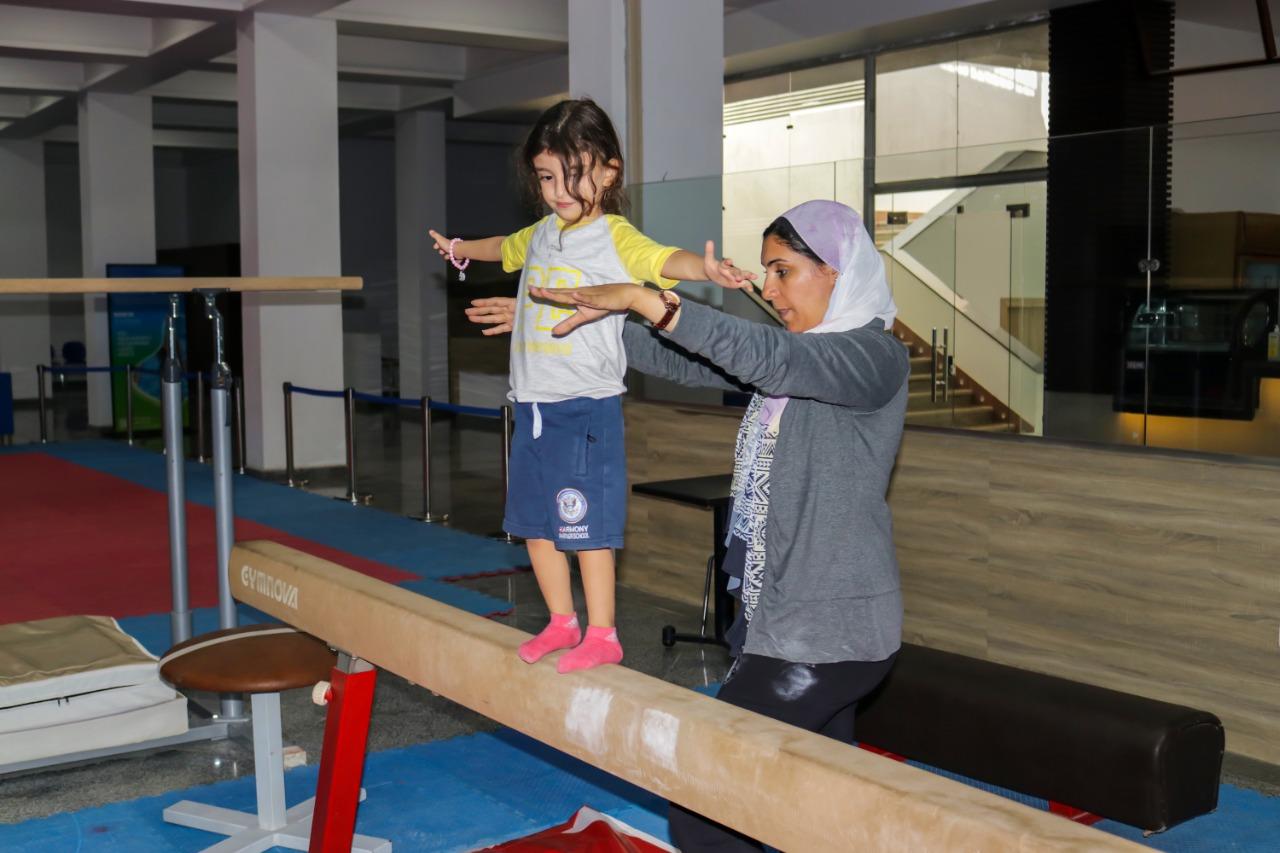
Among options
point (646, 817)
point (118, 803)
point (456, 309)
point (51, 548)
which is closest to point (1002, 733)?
point (646, 817)

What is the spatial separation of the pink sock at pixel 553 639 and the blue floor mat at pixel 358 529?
4.31 meters

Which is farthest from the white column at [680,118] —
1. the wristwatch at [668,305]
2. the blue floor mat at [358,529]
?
the wristwatch at [668,305]

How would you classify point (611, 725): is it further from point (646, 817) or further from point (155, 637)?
point (155, 637)

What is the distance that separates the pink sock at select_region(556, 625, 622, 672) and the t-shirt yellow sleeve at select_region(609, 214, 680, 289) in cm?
65

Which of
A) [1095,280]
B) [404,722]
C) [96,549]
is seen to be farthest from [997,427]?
[96,549]

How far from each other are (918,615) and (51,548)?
16.7ft

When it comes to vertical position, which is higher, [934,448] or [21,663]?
[934,448]

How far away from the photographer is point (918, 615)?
522cm

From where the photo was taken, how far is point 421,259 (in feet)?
53.0

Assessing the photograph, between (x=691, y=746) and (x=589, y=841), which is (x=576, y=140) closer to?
(x=691, y=746)

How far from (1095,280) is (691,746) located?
331cm

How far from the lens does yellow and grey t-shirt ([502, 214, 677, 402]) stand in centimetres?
239

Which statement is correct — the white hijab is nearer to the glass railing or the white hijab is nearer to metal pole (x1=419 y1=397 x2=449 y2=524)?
the glass railing

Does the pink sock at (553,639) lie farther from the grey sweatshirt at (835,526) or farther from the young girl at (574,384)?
the grey sweatshirt at (835,526)
